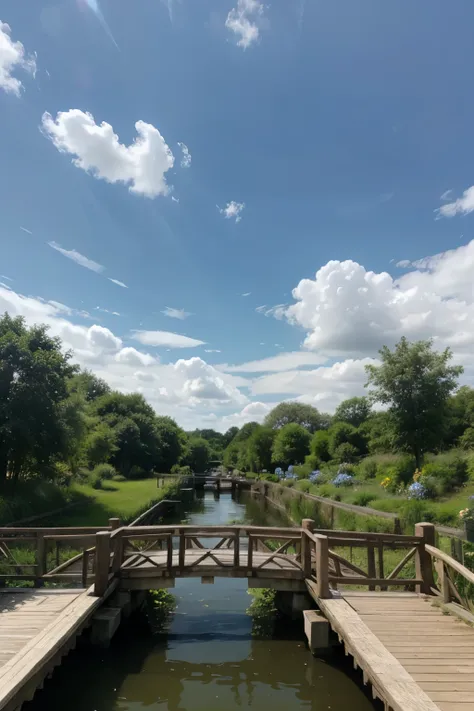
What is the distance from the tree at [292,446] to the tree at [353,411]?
970 inches

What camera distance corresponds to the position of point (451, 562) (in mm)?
8086

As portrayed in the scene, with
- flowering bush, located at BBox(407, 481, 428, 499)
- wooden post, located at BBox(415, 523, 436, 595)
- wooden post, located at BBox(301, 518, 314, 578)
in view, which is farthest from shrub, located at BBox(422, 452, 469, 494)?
wooden post, located at BBox(301, 518, 314, 578)

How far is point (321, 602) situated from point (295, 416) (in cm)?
8343

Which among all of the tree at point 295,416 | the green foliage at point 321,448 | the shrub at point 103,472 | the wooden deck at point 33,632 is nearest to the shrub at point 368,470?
the green foliage at point 321,448

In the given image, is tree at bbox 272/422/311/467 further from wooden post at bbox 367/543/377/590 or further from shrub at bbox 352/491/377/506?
wooden post at bbox 367/543/377/590

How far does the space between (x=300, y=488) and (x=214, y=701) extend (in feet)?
90.4

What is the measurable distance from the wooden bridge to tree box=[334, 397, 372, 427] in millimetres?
65238

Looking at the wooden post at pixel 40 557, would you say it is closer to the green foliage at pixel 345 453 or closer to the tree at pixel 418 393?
the tree at pixel 418 393

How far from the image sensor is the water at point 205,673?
677 cm

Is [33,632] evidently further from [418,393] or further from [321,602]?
[418,393]

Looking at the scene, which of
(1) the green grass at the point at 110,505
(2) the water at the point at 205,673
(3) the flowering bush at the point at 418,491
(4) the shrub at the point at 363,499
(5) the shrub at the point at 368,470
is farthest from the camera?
(5) the shrub at the point at 368,470

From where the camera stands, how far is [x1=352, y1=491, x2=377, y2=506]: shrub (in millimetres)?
21128

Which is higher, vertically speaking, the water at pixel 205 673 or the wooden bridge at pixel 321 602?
the wooden bridge at pixel 321 602

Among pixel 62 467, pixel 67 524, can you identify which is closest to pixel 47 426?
pixel 67 524
